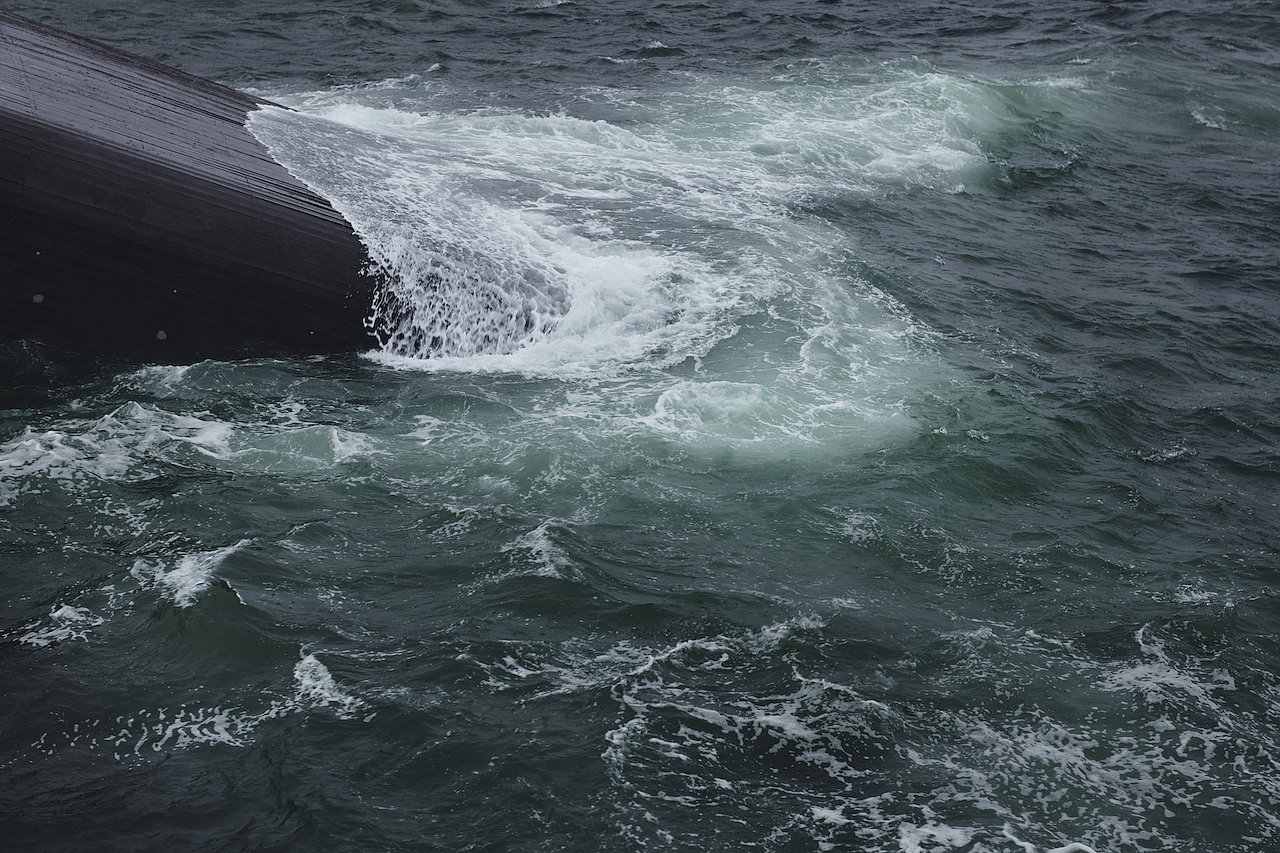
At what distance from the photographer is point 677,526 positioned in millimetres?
9477

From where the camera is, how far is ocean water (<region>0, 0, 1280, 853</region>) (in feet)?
22.5

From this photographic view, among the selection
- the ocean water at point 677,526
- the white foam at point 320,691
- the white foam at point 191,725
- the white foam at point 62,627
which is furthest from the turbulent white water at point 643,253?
the white foam at point 62,627

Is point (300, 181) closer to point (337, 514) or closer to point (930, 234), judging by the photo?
point (337, 514)

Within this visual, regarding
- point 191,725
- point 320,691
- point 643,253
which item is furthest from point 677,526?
→ point 643,253

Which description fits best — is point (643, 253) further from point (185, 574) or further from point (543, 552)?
point (185, 574)

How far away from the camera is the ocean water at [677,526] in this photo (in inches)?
269

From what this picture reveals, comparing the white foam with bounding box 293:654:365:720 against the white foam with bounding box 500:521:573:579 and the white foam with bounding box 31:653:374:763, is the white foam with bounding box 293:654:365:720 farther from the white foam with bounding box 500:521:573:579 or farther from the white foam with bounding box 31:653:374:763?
the white foam with bounding box 500:521:573:579

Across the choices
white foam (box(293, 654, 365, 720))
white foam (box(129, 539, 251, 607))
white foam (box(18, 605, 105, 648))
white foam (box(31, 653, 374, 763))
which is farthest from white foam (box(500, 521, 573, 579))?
white foam (box(18, 605, 105, 648))

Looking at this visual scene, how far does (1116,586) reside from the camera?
29.9ft

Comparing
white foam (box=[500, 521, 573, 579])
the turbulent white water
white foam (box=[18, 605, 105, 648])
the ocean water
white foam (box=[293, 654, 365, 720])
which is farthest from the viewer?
the turbulent white water

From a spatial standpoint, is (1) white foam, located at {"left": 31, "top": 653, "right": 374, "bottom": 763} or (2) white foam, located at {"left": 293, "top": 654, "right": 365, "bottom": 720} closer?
(1) white foam, located at {"left": 31, "top": 653, "right": 374, "bottom": 763}

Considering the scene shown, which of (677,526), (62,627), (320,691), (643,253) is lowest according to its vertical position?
(320,691)

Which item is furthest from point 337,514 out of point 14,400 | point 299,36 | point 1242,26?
point 1242,26

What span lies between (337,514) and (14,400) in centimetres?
357
